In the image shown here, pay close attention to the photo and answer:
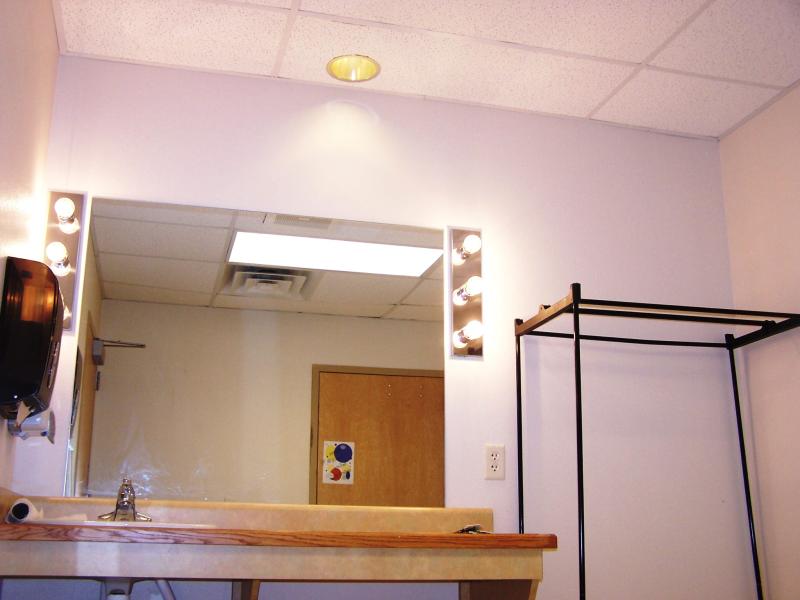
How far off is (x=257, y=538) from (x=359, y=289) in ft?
3.47

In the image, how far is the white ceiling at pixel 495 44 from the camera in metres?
2.49

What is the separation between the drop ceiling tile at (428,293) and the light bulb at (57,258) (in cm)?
105

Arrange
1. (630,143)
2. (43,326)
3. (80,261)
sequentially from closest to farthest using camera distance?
(43,326) → (80,261) → (630,143)

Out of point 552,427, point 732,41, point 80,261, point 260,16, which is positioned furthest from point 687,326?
point 80,261

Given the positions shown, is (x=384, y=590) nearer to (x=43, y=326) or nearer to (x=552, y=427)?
(x=552, y=427)

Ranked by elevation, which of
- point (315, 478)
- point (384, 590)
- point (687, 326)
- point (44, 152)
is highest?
point (44, 152)

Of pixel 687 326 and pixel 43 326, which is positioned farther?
pixel 687 326

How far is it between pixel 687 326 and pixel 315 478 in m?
1.45

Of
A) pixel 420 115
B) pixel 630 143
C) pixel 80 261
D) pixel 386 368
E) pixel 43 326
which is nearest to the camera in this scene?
pixel 43 326

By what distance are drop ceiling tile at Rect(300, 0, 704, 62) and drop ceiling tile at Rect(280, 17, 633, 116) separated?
0.07m

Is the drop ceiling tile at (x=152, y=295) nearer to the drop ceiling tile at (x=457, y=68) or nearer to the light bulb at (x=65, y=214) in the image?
the light bulb at (x=65, y=214)

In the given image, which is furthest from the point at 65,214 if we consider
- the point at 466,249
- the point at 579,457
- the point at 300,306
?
the point at 579,457

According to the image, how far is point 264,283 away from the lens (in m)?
2.68

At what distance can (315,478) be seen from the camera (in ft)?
8.34
